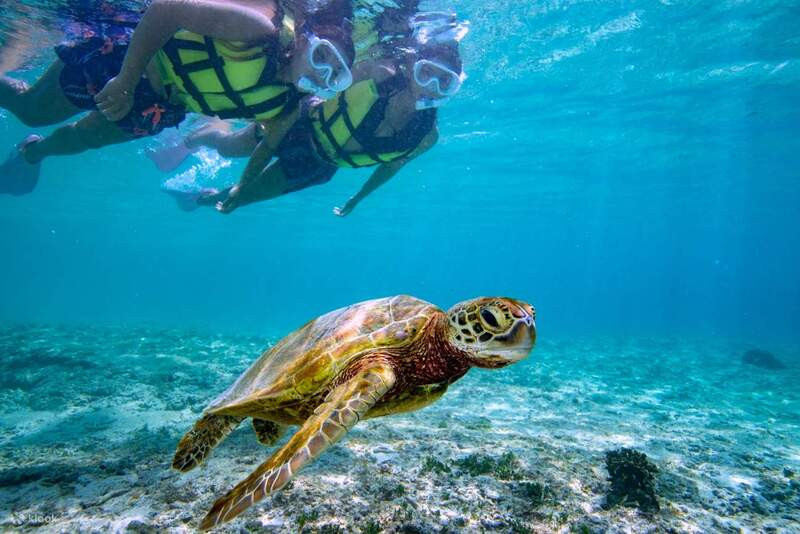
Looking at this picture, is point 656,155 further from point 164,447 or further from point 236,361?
point 164,447

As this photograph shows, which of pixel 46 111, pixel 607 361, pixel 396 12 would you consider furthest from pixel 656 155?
pixel 46 111

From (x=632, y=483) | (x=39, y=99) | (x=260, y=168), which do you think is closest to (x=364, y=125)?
(x=260, y=168)

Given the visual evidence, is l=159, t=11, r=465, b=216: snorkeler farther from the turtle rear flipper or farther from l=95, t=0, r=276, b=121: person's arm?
the turtle rear flipper

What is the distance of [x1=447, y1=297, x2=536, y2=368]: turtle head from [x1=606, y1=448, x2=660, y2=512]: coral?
2.18 m

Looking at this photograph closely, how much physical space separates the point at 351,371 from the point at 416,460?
1874 millimetres

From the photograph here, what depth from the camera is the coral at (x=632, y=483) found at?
11.1ft

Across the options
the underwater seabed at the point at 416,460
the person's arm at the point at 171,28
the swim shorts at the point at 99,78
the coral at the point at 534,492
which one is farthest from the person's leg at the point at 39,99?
the coral at the point at 534,492

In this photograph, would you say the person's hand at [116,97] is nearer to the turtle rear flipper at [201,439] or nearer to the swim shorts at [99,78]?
the swim shorts at [99,78]

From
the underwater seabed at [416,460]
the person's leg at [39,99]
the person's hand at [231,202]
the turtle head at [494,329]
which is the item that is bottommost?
the underwater seabed at [416,460]

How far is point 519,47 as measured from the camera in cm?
1288

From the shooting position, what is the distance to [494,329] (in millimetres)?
2176

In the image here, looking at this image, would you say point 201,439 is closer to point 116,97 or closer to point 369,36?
point 116,97

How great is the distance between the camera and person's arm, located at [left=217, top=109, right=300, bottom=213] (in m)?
5.55

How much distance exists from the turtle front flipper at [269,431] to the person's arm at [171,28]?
12.1 ft
